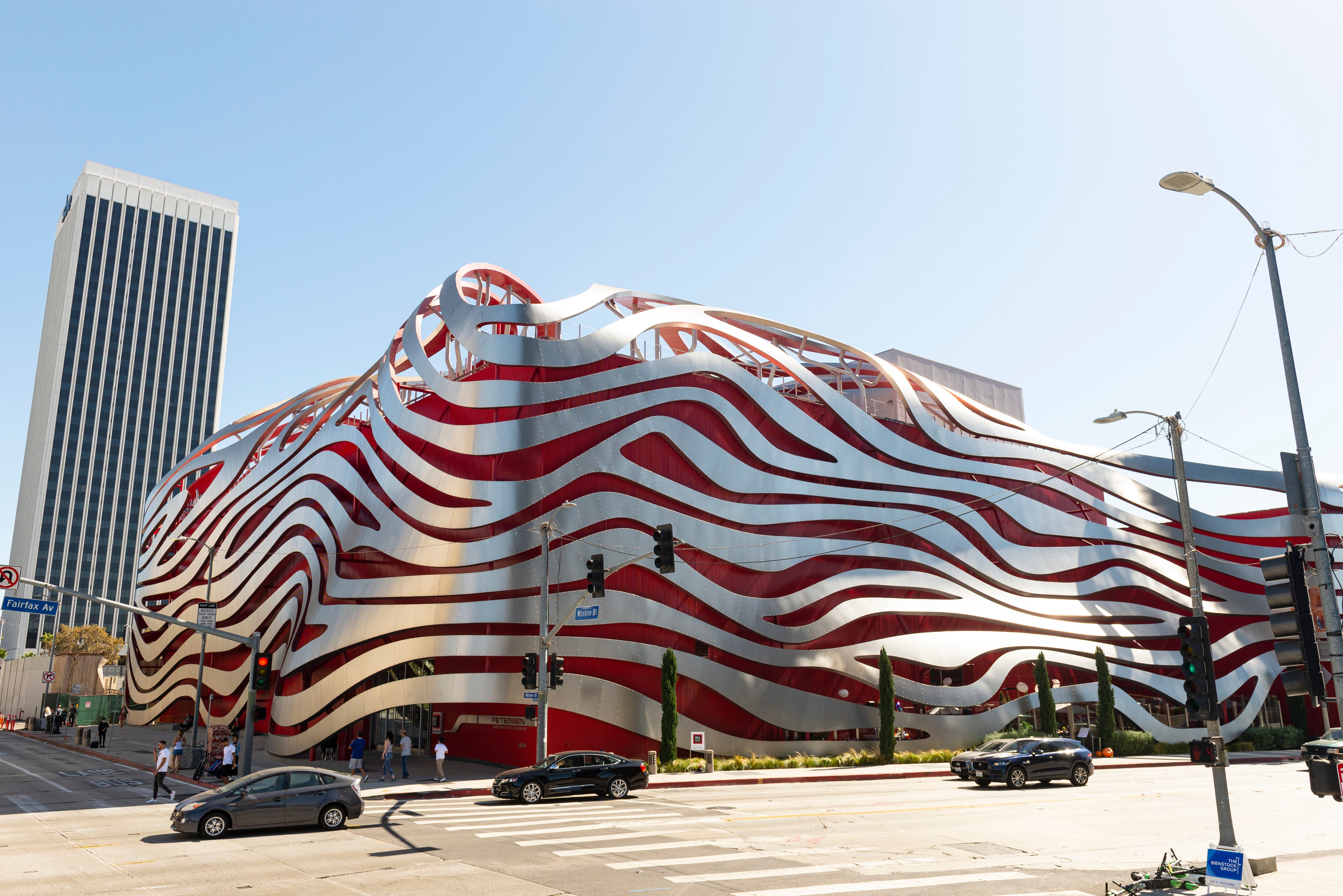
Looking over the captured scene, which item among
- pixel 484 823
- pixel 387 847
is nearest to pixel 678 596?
pixel 484 823

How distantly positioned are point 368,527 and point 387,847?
27878mm

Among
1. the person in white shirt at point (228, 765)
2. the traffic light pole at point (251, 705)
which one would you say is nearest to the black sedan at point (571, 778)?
the traffic light pole at point (251, 705)

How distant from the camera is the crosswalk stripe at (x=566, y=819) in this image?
68.7ft

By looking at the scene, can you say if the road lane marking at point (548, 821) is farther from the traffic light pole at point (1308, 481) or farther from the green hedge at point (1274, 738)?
the green hedge at point (1274, 738)

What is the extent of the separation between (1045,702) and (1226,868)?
3480 centimetres

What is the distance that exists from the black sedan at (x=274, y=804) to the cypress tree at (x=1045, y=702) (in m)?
34.8

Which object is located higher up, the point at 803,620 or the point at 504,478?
the point at 504,478

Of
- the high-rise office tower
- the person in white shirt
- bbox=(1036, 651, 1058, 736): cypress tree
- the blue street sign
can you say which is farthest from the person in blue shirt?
the high-rise office tower

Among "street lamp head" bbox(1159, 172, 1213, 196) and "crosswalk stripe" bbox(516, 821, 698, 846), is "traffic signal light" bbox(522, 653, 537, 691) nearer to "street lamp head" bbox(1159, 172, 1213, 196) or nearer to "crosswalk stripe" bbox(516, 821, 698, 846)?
"crosswalk stripe" bbox(516, 821, 698, 846)

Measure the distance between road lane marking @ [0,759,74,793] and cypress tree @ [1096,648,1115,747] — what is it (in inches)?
1773

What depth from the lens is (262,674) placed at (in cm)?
3011

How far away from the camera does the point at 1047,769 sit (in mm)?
30594

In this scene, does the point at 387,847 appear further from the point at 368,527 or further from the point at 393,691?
the point at 368,527

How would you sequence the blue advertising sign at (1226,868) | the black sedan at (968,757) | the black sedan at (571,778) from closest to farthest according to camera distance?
the blue advertising sign at (1226,868) → the black sedan at (571,778) → the black sedan at (968,757)
